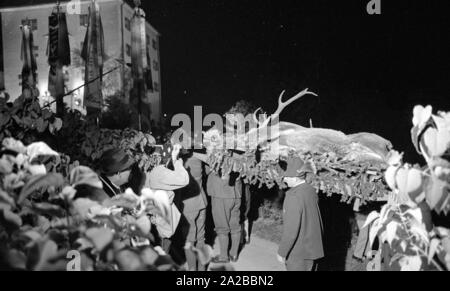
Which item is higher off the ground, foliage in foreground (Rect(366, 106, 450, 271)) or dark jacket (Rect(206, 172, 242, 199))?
foliage in foreground (Rect(366, 106, 450, 271))

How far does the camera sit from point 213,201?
5.47 metres

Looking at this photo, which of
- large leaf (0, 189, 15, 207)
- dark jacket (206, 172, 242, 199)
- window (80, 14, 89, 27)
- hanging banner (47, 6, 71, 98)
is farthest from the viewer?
window (80, 14, 89, 27)

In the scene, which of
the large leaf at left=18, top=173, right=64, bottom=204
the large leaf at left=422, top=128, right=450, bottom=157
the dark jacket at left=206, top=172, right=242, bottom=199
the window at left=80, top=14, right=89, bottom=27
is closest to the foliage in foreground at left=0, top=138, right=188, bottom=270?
the large leaf at left=18, top=173, right=64, bottom=204

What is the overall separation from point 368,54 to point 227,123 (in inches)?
997

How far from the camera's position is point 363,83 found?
84.3 feet

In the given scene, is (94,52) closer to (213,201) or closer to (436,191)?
(213,201)

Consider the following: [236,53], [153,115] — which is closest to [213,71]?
[236,53]

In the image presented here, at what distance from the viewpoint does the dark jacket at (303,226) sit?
12.2 ft

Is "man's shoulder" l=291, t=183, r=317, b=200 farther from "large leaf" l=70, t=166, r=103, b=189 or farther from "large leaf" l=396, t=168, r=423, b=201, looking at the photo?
"large leaf" l=70, t=166, r=103, b=189

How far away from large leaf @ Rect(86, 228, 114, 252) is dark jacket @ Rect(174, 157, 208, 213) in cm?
403

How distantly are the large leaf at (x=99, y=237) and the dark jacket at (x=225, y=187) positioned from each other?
413cm

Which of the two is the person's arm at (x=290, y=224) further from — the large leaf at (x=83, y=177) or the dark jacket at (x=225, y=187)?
the large leaf at (x=83, y=177)

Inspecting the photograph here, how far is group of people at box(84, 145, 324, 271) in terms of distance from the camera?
3717 mm

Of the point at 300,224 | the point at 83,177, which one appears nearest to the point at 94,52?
the point at 300,224
